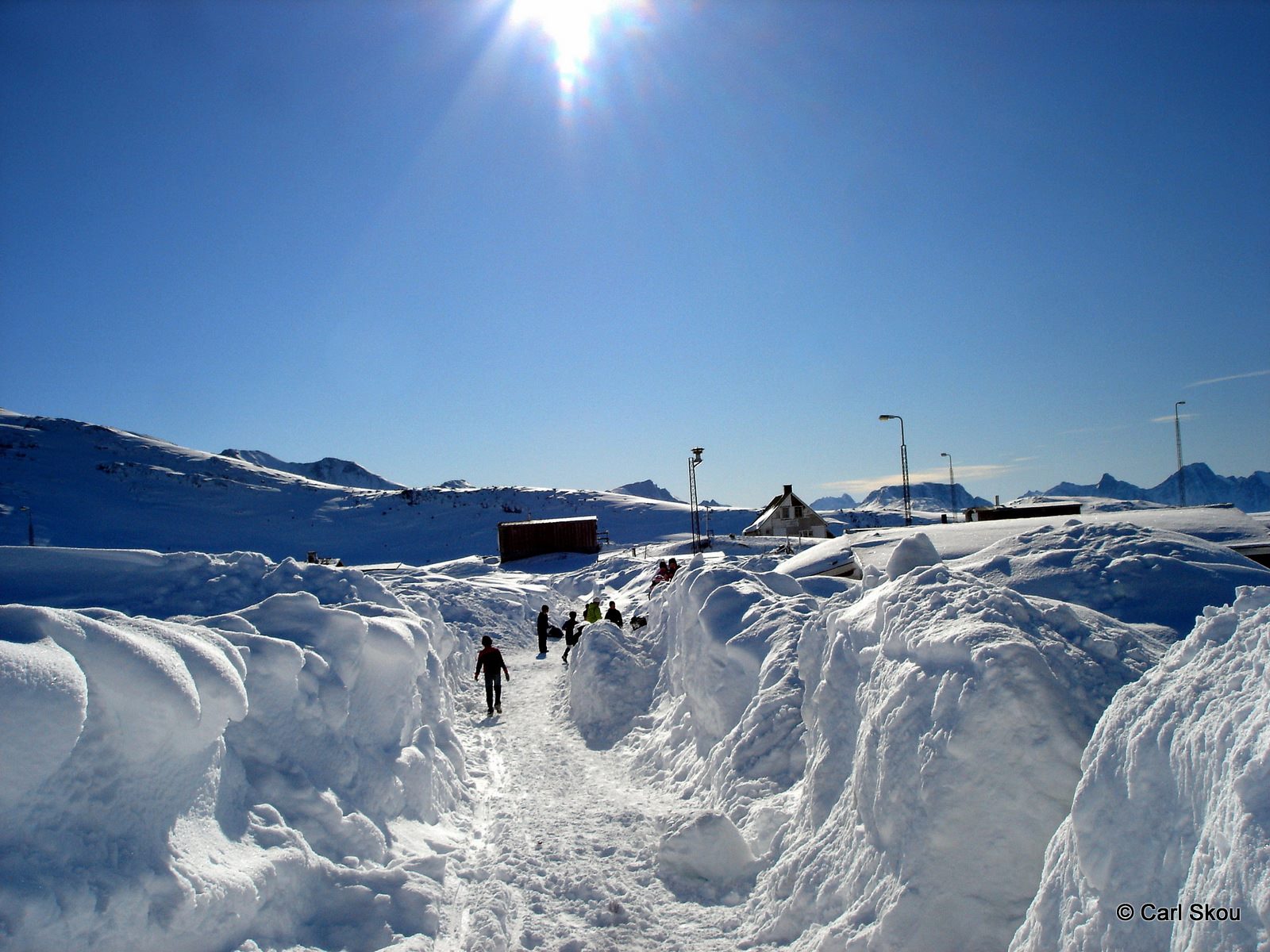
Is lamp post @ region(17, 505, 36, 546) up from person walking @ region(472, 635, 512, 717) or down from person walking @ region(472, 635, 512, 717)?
up

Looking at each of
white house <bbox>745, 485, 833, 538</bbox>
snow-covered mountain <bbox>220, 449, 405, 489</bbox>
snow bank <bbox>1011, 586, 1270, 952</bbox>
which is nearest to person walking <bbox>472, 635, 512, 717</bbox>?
snow bank <bbox>1011, 586, 1270, 952</bbox>

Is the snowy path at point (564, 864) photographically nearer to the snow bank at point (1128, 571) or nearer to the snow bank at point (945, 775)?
the snow bank at point (945, 775)

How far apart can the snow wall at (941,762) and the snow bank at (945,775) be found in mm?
11

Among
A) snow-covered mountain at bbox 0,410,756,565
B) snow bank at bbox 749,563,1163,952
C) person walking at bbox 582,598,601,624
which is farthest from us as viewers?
snow-covered mountain at bbox 0,410,756,565

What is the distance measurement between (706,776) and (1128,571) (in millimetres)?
4954

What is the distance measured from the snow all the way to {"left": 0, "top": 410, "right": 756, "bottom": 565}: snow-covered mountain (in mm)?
41613

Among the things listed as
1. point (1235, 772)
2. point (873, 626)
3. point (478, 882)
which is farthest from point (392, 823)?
point (1235, 772)

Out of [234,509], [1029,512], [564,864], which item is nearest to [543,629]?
[564,864]

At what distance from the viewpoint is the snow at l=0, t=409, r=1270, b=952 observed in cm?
302

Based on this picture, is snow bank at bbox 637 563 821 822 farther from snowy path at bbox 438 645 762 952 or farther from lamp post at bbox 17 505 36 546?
lamp post at bbox 17 505 36 546

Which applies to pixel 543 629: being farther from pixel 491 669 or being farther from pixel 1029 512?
pixel 1029 512

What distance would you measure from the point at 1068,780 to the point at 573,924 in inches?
142

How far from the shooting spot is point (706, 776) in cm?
779

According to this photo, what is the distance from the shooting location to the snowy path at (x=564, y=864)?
5.34 meters
